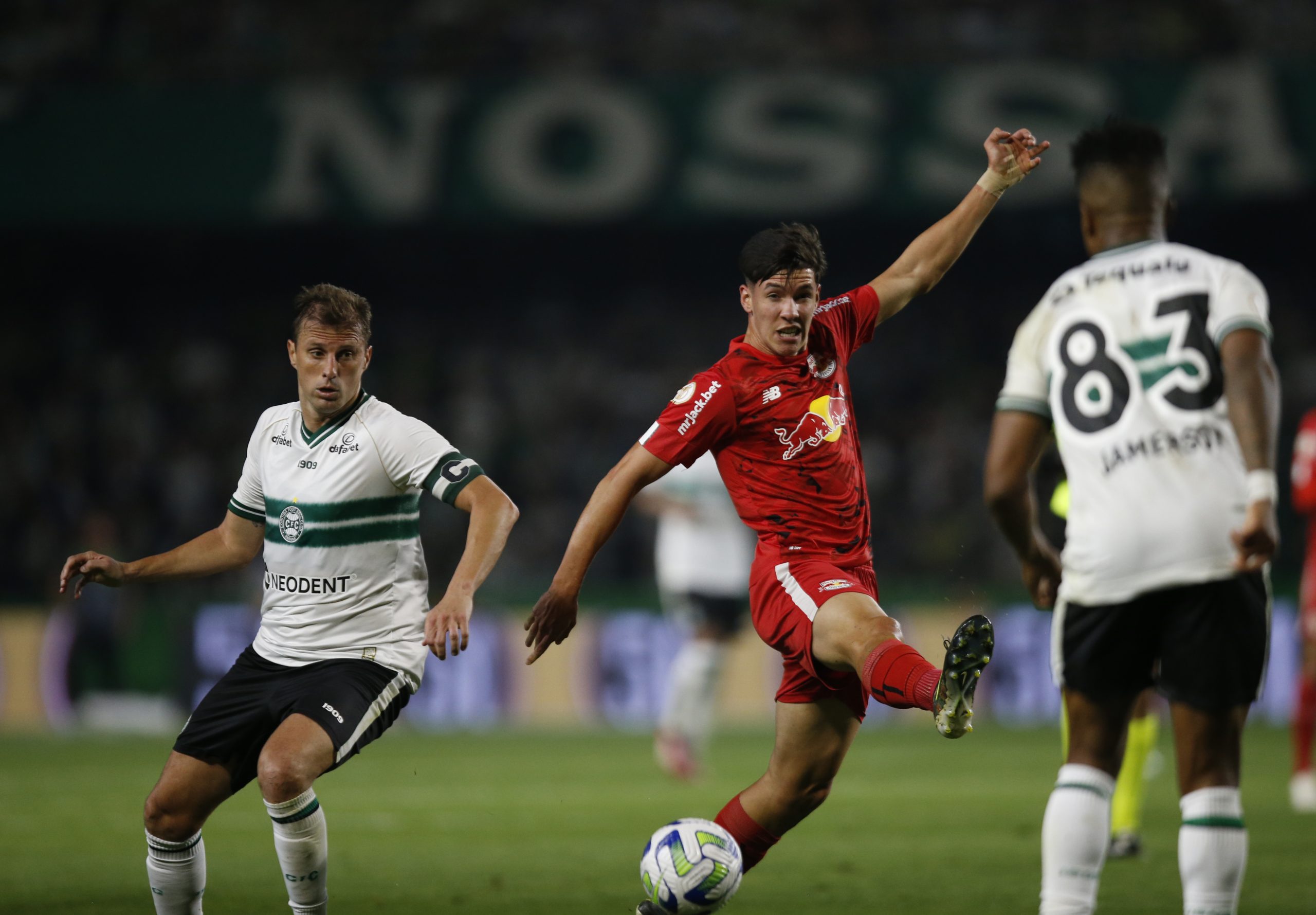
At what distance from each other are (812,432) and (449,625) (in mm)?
1396

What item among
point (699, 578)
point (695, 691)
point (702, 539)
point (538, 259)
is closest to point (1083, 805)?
point (695, 691)

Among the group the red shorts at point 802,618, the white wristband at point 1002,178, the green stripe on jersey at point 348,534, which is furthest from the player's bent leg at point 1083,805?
the white wristband at point 1002,178

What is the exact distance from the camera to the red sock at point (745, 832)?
17.3ft

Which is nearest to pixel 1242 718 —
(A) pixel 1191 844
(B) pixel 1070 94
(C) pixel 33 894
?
(A) pixel 1191 844

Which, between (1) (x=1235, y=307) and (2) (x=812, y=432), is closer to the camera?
(1) (x=1235, y=307)

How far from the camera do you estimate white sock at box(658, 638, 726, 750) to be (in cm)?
1104

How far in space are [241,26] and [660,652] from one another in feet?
30.1

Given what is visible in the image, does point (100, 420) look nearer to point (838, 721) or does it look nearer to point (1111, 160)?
point (838, 721)

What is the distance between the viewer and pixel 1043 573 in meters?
4.26

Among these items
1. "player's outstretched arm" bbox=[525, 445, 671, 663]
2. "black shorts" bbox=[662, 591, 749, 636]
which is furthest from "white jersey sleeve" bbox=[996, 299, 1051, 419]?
"black shorts" bbox=[662, 591, 749, 636]

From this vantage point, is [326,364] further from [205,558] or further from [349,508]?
[205,558]

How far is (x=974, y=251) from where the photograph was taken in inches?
843

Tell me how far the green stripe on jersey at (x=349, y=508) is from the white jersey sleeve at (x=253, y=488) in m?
0.21

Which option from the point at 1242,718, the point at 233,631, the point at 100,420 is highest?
the point at 100,420
